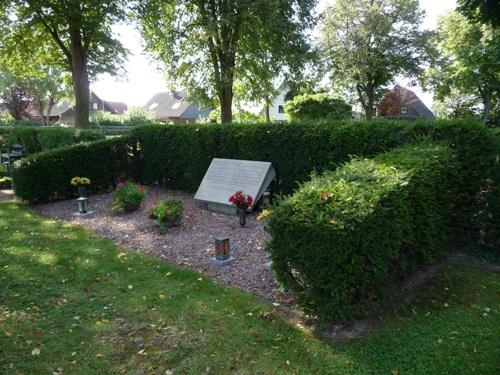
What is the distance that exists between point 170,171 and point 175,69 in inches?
340

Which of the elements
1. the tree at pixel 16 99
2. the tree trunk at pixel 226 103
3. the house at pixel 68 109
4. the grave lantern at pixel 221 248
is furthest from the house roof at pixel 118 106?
the grave lantern at pixel 221 248

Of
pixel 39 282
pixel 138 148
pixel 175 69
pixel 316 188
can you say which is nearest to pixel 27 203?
pixel 138 148

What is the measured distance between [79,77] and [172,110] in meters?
39.8

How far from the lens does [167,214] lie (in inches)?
265

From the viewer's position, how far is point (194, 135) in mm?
9812

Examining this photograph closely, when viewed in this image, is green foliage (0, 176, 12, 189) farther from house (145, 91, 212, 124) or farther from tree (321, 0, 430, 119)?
house (145, 91, 212, 124)

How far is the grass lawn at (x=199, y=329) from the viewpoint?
301 cm

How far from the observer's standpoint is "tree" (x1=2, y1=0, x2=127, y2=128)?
49.2ft

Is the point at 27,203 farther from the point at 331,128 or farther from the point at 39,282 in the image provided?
the point at 331,128

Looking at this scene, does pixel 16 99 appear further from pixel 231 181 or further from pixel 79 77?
pixel 231 181

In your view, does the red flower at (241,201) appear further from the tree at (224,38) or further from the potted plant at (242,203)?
the tree at (224,38)

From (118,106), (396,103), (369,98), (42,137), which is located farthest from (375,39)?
(118,106)

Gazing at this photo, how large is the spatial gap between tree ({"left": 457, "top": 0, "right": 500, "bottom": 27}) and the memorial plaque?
5.71 metres

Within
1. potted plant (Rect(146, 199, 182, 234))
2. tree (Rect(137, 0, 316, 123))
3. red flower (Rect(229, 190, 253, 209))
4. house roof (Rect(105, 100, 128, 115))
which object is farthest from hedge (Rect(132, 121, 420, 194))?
house roof (Rect(105, 100, 128, 115))
